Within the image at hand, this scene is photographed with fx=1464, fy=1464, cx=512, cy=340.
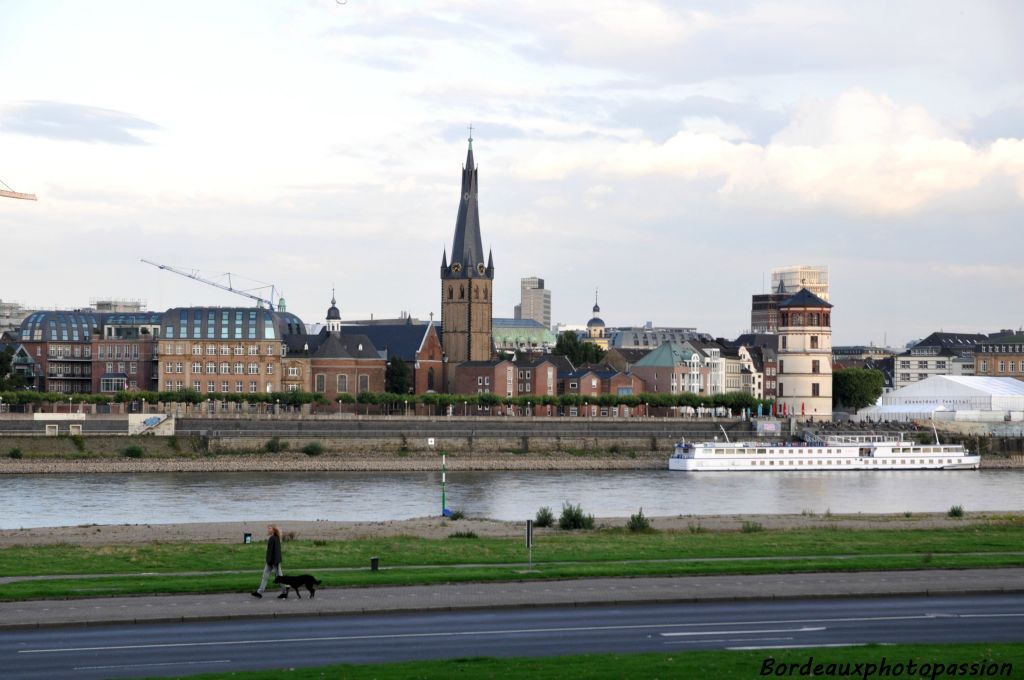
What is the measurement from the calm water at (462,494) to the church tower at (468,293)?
187ft

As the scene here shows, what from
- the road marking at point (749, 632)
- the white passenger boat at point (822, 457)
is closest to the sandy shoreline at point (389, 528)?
the road marking at point (749, 632)

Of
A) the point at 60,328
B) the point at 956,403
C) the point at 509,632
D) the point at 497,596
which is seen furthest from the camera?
the point at 60,328

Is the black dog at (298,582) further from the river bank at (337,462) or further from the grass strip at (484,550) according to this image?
the river bank at (337,462)

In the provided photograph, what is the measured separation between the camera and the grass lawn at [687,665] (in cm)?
1994

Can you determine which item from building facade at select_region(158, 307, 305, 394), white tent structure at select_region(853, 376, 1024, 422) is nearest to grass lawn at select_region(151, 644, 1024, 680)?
building facade at select_region(158, 307, 305, 394)

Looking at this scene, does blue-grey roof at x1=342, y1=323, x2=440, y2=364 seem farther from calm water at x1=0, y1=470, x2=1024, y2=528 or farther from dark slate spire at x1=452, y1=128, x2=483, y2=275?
calm water at x1=0, y1=470, x2=1024, y2=528

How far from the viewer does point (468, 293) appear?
Result: 155 meters

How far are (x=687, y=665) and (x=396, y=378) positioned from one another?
12005 cm

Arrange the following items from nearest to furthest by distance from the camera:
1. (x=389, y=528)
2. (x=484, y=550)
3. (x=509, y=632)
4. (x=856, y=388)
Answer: (x=509, y=632) → (x=484, y=550) → (x=389, y=528) → (x=856, y=388)

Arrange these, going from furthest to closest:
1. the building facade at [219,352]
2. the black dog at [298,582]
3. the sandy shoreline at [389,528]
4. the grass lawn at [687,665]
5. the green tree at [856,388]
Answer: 1. the green tree at [856,388]
2. the building facade at [219,352]
3. the sandy shoreline at [389,528]
4. the black dog at [298,582]
5. the grass lawn at [687,665]

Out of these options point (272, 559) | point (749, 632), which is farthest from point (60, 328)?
point (749, 632)

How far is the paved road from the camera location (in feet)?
71.0

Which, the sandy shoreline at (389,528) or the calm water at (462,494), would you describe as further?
the calm water at (462,494)

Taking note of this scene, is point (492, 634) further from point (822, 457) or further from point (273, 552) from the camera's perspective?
point (822, 457)
